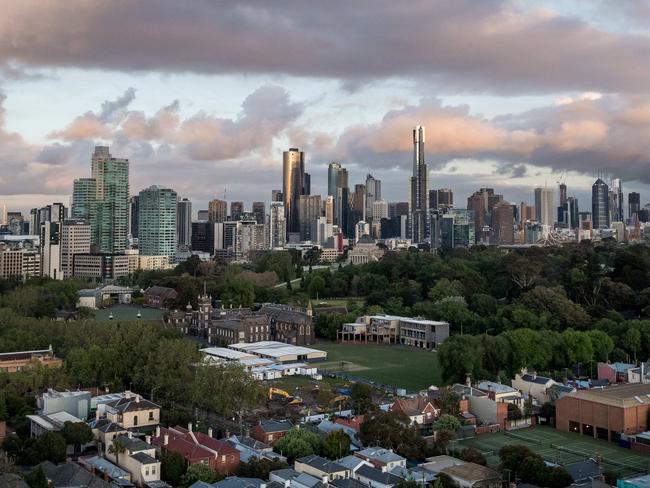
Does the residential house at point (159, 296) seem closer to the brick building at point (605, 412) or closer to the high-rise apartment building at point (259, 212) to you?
the brick building at point (605, 412)

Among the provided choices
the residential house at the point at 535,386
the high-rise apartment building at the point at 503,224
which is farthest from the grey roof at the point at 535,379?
the high-rise apartment building at the point at 503,224

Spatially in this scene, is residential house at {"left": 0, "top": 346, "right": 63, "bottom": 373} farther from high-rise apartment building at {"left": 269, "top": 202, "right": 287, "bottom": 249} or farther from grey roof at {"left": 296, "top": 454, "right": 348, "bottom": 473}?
high-rise apartment building at {"left": 269, "top": 202, "right": 287, "bottom": 249}

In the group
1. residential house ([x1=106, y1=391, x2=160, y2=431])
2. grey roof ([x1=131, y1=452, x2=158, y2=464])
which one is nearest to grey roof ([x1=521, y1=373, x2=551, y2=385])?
residential house ([x1=106, y1=391, x2=160, y2=431])

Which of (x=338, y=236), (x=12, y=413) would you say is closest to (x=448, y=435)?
(x=12, y=413)

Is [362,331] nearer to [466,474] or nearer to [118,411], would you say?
[118,411]

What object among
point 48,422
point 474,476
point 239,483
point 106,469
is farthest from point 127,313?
point 474,476
